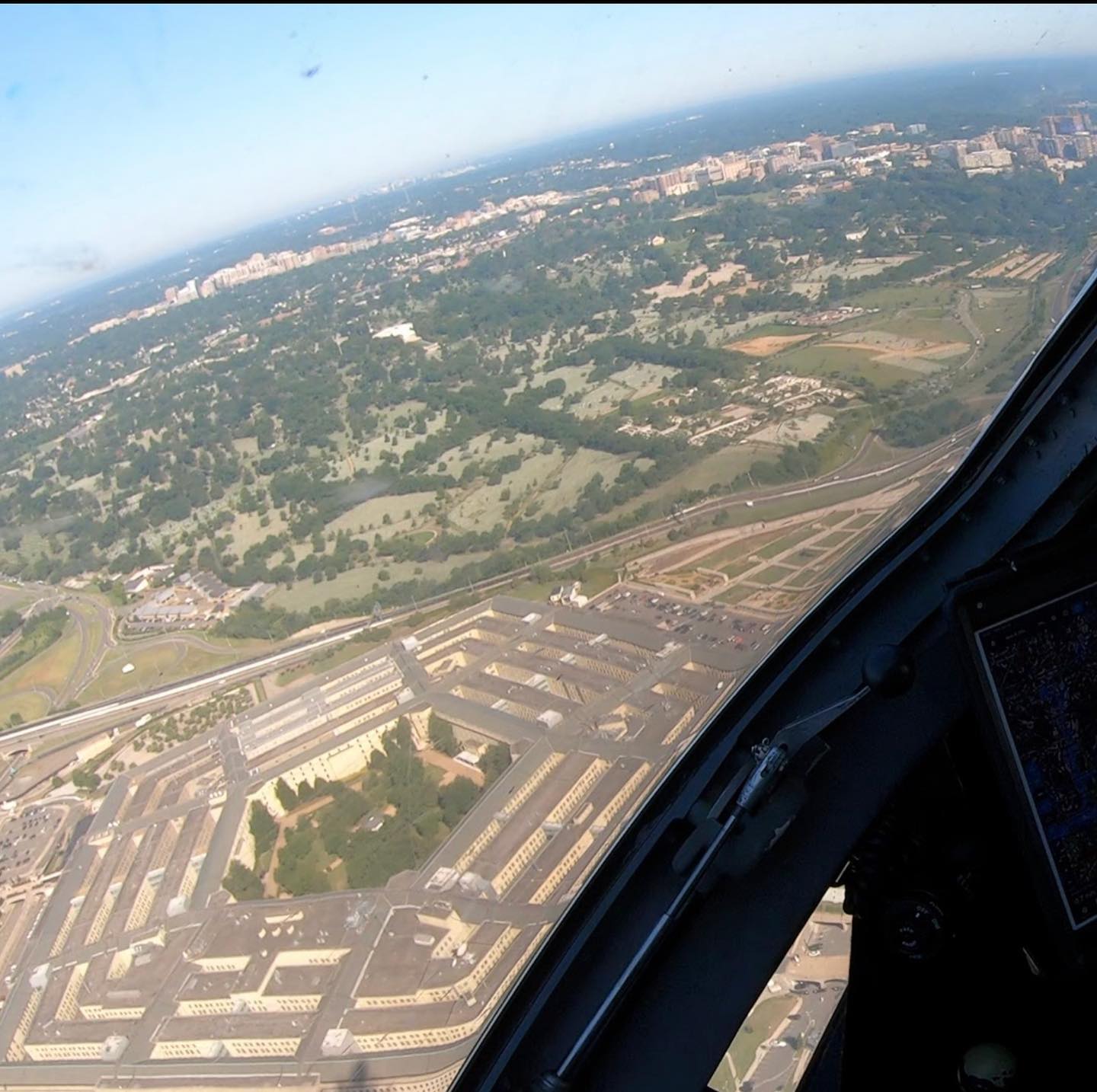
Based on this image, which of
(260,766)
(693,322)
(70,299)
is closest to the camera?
(260,766)

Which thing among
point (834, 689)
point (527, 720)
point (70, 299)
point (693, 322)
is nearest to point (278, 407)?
point (693, 322)

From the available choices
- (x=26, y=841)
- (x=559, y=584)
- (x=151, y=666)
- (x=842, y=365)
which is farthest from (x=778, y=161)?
(x=26, y=841)

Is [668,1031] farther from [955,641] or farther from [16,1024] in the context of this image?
[16,1024]

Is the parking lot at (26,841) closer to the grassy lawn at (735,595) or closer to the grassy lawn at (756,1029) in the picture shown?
the grassy lawn at (735,595)

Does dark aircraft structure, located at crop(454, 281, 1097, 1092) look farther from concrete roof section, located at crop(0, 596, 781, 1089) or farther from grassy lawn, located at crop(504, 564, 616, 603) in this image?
grassy lawn, located at crop(504, 564, 616, 603)

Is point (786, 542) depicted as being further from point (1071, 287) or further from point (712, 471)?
point (712, 471)

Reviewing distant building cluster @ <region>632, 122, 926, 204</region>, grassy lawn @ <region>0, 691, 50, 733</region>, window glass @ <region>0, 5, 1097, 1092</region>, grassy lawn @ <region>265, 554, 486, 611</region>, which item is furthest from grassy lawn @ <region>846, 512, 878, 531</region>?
grassy lawn @ <region>0, 691, 50, 733</region>
